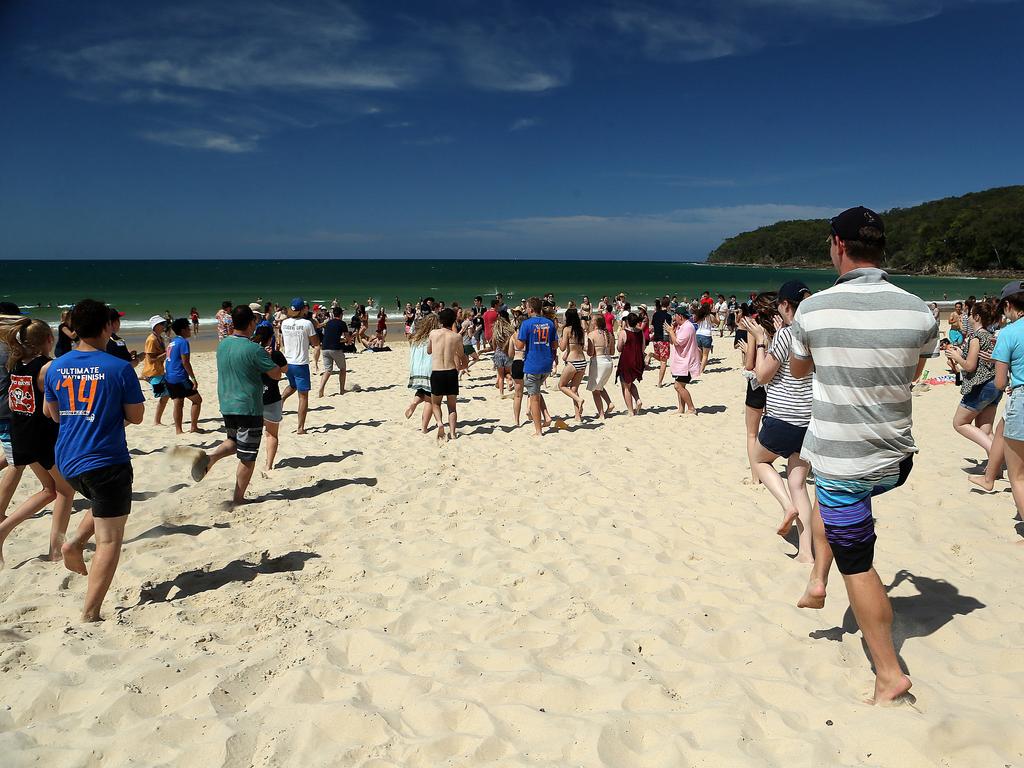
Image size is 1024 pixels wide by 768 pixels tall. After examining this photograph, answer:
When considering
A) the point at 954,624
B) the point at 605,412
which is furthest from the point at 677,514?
the point at 605,412

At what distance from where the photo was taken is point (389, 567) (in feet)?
12.6

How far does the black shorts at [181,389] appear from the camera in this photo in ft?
25.8

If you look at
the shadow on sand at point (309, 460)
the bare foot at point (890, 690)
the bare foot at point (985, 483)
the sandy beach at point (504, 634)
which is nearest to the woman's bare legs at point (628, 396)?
the sandy beach at point (504, 634)

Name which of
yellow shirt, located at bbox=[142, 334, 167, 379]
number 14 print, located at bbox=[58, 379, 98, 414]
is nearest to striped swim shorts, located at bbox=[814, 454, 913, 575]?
number 14 print, located at bbox=[58, 379, 98, 414]

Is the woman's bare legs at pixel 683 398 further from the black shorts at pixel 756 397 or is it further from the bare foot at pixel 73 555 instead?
the bare foot at pixel 73 555

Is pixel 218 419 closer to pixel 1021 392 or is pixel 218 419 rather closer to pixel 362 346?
pixel 1021 392

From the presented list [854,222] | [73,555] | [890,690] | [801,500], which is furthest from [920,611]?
[73,555]

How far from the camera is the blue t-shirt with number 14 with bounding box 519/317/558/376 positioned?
801cm

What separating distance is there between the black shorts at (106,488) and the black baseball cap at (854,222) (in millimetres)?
3716

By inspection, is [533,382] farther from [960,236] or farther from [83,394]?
[960,236]

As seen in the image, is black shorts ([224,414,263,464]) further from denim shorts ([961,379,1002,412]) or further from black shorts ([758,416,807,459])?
denim shorts ([961,379,1002,412])

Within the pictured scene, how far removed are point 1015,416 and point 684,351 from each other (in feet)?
17.5

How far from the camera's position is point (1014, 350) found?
4012 mm

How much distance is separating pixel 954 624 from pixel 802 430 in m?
1.24
